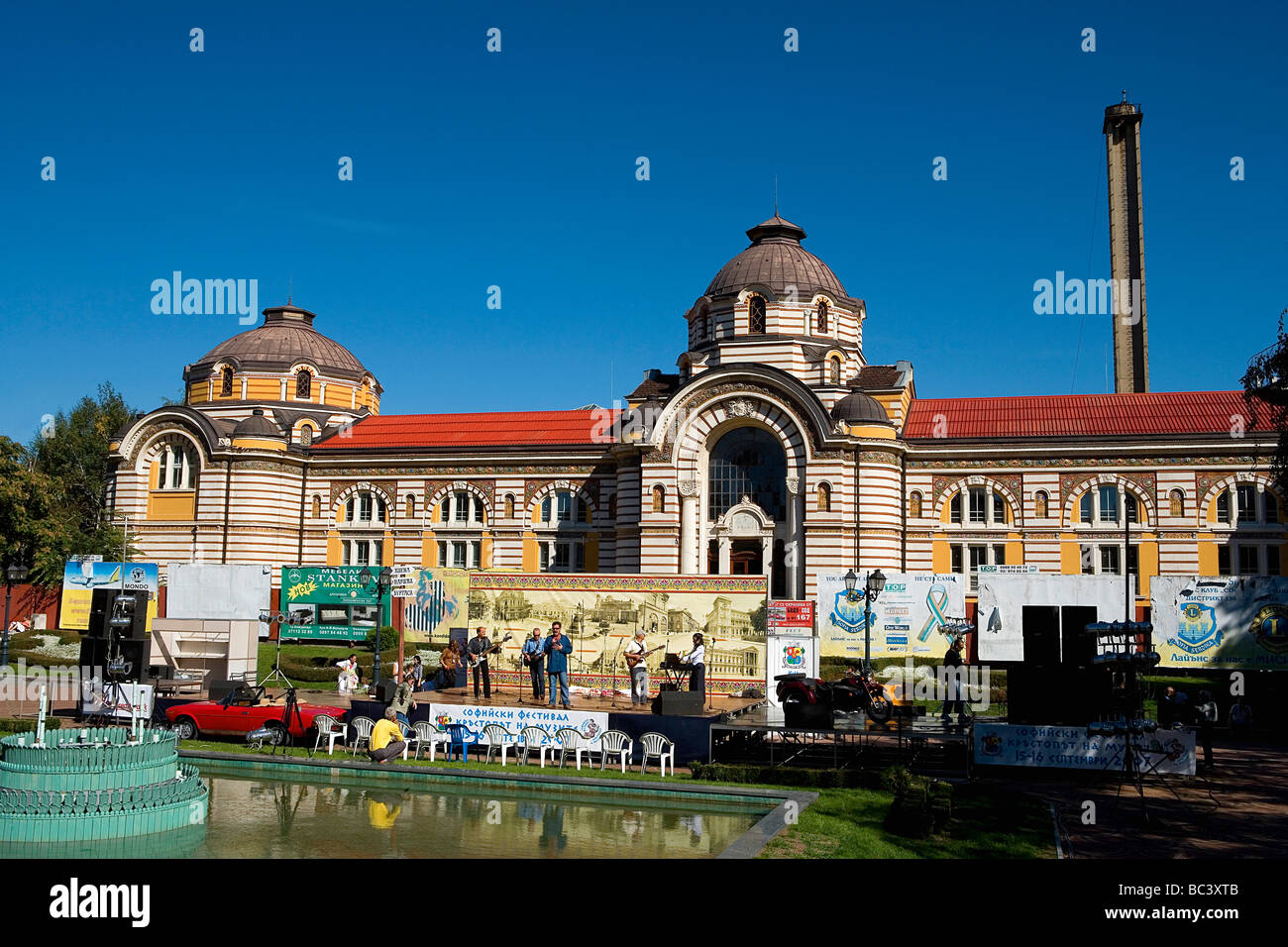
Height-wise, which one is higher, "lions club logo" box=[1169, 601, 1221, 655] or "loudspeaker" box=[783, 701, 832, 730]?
"lions club logo" box=[1169, 601, 1221, 655]

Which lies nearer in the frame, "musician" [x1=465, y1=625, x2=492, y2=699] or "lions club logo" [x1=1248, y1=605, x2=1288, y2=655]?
"musician" [x1=465, y1=625, x2=492, y2=699]

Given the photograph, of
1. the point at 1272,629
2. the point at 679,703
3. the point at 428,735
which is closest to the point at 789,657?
the point at 679,703

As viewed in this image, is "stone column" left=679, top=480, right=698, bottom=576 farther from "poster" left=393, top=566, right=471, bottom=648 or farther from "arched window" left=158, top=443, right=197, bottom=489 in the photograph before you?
"arched window" left=158, top=443, right=197, bottom=489

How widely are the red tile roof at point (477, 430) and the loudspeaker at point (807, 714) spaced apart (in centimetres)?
2681

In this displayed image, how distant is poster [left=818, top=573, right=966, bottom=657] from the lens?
32.8 meters

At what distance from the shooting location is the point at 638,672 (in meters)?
26.8

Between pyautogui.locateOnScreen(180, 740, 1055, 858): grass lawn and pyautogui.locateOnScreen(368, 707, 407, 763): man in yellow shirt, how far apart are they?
0.41m

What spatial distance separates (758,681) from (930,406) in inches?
897

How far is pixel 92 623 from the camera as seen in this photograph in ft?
71.7

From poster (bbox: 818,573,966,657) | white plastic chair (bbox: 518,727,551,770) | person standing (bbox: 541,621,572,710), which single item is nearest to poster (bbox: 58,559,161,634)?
person standing (bbox: 541,621,572,710)

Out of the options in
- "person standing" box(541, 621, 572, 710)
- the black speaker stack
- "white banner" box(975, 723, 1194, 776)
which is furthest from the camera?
"person standing" box(541, 621, 572, 710)

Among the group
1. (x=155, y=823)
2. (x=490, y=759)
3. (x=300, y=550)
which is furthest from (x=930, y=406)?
(x=155, y=823)

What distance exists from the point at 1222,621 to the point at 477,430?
3104 cm

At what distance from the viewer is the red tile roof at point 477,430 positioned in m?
48.0
